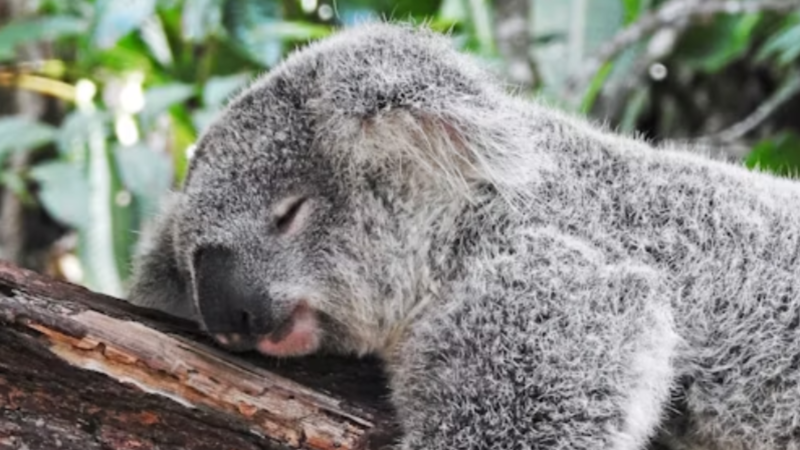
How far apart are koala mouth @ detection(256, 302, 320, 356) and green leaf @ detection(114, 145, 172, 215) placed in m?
1.28

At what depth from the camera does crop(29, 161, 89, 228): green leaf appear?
330cm

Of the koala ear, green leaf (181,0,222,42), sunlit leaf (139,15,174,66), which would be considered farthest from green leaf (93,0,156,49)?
the koala ear

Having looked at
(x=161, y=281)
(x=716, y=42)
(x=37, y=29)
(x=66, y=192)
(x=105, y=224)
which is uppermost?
(x=716, y=42)

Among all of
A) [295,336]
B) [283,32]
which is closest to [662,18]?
[283,32]

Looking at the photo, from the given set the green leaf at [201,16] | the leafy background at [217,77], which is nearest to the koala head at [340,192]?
the leafy background at [217,77]

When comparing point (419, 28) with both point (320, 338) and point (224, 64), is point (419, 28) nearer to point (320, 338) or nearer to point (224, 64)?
point (320, 338)

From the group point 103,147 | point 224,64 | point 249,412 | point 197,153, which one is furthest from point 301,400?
point 224,64

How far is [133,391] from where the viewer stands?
6.44 feet

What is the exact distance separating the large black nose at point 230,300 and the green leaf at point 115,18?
154 centimetres

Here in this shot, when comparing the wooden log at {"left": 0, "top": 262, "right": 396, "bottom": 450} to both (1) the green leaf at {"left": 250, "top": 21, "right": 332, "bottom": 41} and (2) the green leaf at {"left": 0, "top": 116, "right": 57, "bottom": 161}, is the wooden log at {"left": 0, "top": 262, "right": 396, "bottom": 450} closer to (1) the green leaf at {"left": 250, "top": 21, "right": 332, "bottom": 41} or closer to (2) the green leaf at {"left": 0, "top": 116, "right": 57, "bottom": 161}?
(2) the green leaf at {"left": 0, "top": 116, "right": 57, "bottom": 161}

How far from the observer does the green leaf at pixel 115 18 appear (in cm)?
336

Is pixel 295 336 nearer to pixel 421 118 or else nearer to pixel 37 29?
pixel 421 118

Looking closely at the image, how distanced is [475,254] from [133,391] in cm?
70

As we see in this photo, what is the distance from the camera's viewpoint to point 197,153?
2289 millimetres
